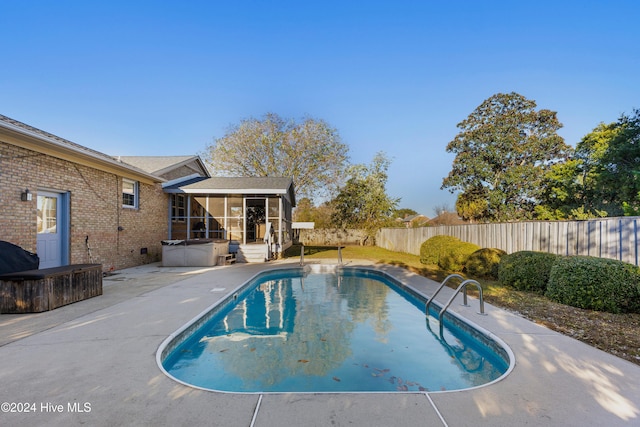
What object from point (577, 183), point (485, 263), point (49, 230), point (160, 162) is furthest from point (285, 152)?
point (577, 183)

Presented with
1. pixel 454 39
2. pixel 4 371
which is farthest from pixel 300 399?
pixel 454 39

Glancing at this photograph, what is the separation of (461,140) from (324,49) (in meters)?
13.9

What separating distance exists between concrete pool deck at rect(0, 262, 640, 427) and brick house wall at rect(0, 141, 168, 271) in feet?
12.2

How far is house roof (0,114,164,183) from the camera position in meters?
6.36

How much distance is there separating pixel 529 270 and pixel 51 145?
37.8ft

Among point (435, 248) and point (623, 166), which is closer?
point (435, 248)

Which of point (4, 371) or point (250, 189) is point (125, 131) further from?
point (4, 371)

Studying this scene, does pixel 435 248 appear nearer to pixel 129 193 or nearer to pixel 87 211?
pixel 129 193

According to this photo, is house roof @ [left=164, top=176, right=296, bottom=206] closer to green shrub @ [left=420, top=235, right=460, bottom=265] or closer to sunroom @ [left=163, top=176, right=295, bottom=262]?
sunroom @ [left=163, top=176, right=295, bottom=262]

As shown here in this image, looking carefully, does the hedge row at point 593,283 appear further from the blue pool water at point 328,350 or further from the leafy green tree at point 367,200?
the leafy green tree at point 367,200

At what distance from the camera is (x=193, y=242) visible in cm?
1159

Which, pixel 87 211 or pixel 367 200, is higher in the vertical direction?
pixel 367 200

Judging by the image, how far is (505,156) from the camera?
21.9m

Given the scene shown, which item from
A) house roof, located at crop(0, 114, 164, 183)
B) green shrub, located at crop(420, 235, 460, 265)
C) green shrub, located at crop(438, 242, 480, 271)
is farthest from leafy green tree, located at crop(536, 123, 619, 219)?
house roof, located at crop(0, 114, 164, 183)
